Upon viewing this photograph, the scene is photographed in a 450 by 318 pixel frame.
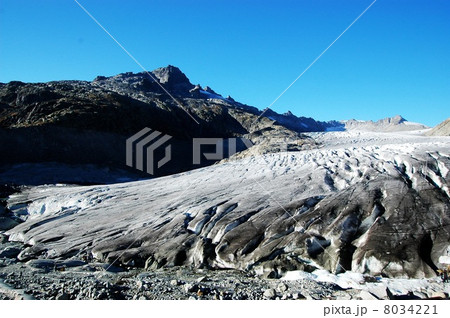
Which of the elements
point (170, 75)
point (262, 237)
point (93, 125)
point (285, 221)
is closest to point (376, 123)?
point (170, 75)

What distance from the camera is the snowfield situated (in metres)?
10.3

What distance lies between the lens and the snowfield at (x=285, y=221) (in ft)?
33.7

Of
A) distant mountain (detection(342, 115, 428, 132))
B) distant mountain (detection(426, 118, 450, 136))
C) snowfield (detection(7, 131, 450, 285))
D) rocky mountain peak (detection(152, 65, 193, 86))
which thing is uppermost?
rocky mountain peak (detection(152, 65, 193, 86))

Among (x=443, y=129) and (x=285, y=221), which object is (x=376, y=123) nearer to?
(x=443, y=129)

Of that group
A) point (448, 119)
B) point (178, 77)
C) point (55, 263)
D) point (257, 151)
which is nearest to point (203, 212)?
point (55, 263)

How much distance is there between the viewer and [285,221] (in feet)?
40.5

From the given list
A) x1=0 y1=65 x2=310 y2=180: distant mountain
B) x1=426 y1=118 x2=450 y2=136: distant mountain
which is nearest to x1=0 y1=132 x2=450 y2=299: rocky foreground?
x1=0 y1=65 x2=310 y2=180: distant mountain

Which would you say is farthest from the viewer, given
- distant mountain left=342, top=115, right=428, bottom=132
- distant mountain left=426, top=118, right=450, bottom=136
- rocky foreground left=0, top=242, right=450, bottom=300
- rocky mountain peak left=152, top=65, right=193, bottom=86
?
distant mountain left=342, top=115, right=428, bottom=132

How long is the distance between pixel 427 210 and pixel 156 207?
33.7 ft

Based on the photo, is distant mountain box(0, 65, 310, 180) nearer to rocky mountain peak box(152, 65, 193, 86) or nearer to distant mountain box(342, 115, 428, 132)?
rocky mountain peak box(152, 65, 193, 86)

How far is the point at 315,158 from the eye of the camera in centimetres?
1845

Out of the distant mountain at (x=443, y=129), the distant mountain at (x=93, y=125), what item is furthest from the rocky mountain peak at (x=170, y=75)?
the distant mountain at (x=443, y=129)

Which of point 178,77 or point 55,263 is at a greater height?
point 178,77

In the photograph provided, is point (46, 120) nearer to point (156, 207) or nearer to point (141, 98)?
point (141, 98)
